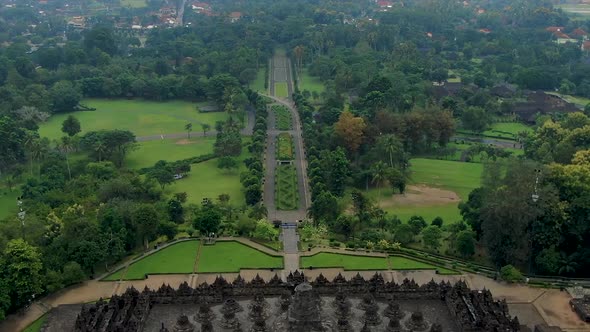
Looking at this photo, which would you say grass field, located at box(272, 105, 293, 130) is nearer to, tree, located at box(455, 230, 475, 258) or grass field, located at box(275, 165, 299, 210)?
grass field, located at box(275, 165, 299, 210)

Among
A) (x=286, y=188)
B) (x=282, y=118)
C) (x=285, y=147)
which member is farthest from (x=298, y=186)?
(x=282, y=118)

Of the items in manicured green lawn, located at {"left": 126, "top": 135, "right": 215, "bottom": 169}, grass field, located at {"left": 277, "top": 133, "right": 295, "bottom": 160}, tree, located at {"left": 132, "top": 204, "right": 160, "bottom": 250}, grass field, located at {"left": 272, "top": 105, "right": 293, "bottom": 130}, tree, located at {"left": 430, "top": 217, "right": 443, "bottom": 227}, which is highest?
tree, located at {"left": 132, "top": 204, "right": 160, "bottom": 250}

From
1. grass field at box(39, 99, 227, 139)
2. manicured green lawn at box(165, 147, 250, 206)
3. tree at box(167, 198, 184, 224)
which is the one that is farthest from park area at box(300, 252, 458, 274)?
grass field at box(39, 99, 227, 139)

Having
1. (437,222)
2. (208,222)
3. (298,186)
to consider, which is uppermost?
(208,222)

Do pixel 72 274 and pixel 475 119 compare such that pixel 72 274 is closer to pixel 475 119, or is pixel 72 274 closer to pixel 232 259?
pixel 232 259

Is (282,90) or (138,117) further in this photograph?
(282,90)

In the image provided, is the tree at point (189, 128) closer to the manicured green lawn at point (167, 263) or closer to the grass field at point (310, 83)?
the grass field at point (310, 83)
